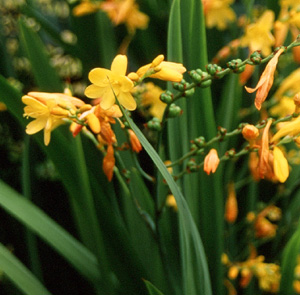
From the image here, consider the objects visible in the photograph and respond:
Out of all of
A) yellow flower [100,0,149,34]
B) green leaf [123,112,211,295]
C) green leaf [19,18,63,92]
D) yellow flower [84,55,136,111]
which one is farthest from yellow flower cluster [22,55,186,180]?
yellow flower [100,0,149,34]

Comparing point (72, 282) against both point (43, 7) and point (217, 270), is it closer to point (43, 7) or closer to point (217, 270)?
point (217, 270)

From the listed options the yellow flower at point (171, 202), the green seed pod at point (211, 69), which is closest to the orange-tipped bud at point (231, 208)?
the yellow flower at point (171, 202)

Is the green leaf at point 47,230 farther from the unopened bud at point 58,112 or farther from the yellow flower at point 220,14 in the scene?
the yellow flower at point 220,14

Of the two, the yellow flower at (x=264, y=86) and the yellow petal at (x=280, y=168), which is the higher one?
the yellow flower at (x=264, y=86)

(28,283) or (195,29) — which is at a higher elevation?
(195,29)

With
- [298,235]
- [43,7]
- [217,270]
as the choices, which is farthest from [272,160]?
[43,7]

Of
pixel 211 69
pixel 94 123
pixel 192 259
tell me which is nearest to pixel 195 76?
pixel 211 69

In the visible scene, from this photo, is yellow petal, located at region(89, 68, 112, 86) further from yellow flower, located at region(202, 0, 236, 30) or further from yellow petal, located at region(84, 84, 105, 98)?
yellow flower, located at region(202, 0, 236, 30)
